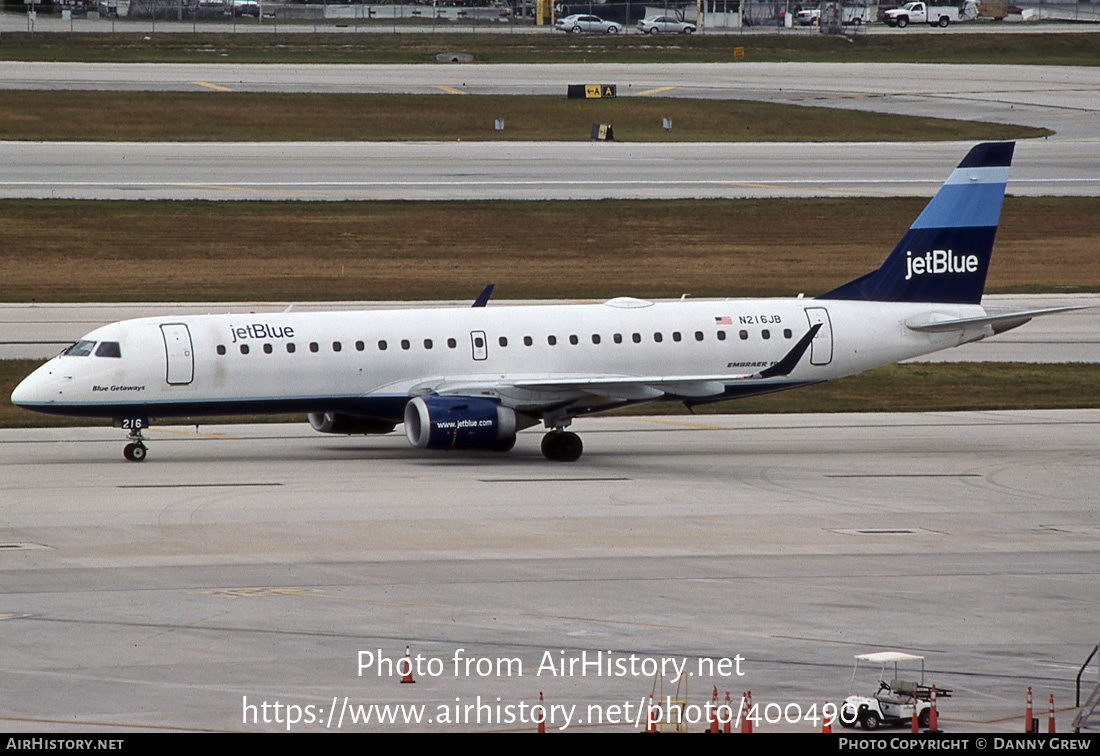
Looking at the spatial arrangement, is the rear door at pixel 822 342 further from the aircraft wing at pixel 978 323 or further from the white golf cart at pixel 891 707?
the white golf cart at pixel 891 707

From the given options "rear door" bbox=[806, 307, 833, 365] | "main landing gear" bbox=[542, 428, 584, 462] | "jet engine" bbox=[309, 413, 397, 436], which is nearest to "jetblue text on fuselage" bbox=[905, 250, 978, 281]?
"rear door" bbox=[806, 307, 833, 365]

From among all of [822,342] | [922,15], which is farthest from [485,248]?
[922,15]

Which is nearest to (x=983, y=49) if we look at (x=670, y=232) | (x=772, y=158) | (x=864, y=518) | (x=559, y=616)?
(x=772, y=158)

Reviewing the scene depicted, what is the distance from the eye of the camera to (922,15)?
16550cm

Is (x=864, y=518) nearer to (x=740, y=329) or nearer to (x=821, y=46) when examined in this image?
(x=740, y=329)

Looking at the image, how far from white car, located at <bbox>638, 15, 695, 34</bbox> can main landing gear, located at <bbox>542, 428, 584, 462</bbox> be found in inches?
4895

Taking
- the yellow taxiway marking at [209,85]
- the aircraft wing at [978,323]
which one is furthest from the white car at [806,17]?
the aircraft wing at [978,323]

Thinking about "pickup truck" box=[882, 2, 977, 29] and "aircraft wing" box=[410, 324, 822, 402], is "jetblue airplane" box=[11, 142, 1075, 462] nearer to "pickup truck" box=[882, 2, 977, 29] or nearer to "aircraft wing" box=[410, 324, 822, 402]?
"aircraft wing" box=[410, 324, 822, 402]

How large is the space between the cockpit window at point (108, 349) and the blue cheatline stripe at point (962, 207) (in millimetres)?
20161

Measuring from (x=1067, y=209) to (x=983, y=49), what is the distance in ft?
206

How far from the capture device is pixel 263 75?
11344 centimetres

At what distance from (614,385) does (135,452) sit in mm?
11029

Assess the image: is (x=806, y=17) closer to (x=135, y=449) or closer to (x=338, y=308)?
(x=338, y=308)

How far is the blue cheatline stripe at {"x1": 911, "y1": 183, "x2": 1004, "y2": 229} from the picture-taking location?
134ft
